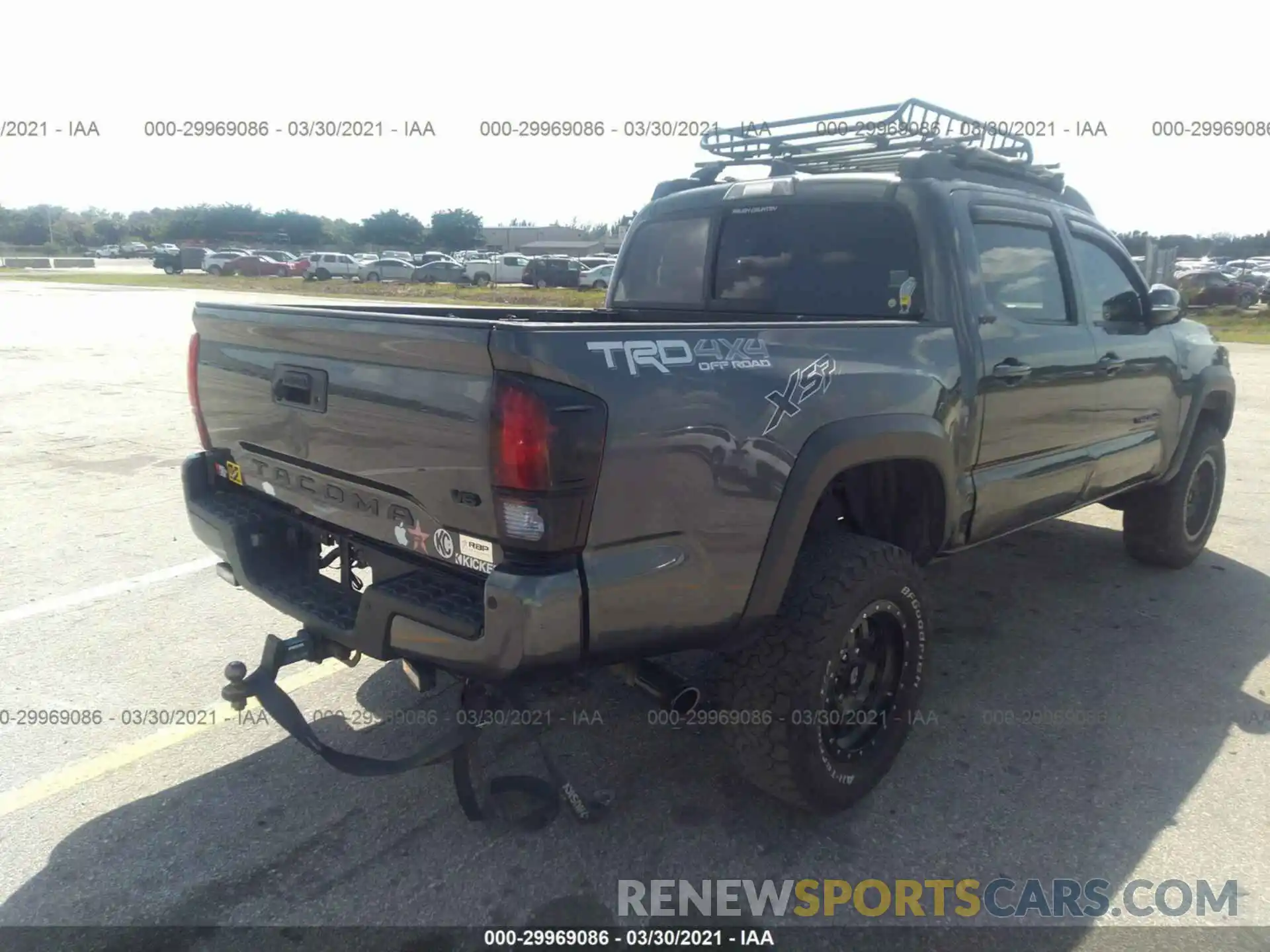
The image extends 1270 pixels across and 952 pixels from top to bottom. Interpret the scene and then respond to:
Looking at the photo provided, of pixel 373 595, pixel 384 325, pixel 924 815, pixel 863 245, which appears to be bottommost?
pixel 924 815

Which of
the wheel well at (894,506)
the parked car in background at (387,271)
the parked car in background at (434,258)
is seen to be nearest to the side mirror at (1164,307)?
the wheel well at (894,506)

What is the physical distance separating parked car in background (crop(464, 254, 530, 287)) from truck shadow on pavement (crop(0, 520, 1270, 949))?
4267cm

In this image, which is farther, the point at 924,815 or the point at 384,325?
the point at 924,815

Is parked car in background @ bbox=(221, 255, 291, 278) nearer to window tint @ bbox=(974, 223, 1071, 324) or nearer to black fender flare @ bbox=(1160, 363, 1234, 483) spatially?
black fender flare @ bbox=(1160, 363, 1234, 483)

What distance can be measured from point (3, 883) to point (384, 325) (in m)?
→ 1.91

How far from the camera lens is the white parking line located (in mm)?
4383

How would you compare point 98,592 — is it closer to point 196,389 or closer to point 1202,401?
point 196,389

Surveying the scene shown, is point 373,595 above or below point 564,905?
above

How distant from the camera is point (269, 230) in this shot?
8975 cm

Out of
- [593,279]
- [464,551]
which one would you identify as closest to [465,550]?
[464,551]

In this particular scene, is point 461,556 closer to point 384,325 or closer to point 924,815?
point 384,325

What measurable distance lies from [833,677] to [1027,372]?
1599 mm

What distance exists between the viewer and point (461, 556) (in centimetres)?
242

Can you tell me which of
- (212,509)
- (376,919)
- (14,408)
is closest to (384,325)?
(212,509)
